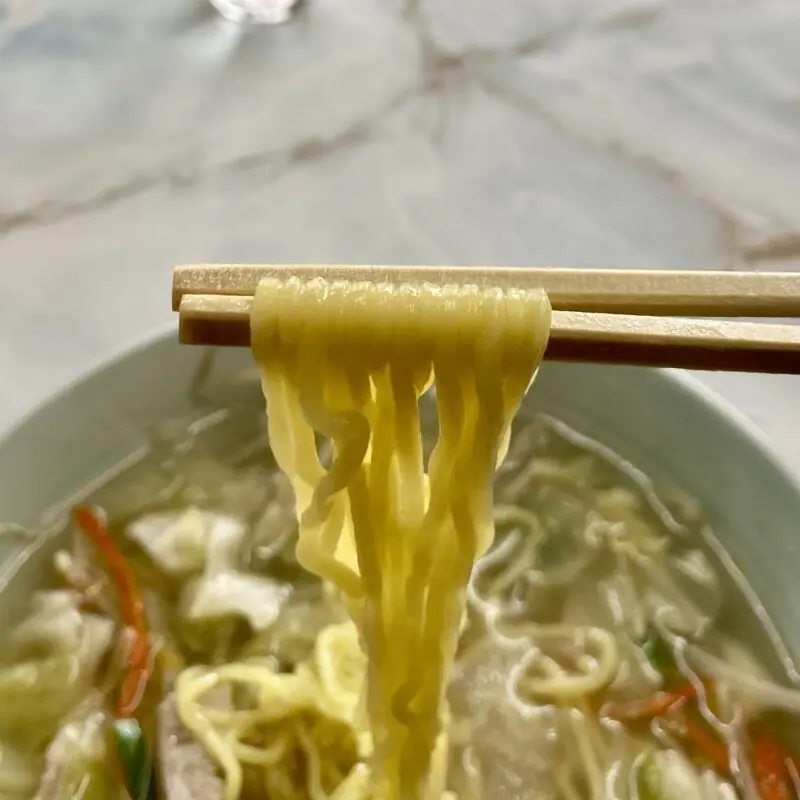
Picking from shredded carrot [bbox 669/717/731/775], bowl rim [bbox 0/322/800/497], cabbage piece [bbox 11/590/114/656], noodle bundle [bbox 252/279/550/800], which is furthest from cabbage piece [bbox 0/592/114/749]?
shredded carrot [bbox 669/717/731/775]

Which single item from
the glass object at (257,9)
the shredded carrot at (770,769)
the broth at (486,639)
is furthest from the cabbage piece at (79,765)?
the glass object at (257,9)

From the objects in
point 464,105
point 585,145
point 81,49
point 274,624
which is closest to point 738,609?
point 274,624

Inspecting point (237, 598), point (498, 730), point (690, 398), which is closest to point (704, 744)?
point (498, 730)

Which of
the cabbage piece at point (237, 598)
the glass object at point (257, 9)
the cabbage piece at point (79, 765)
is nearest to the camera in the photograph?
the cabbage piece at point (79, 765)

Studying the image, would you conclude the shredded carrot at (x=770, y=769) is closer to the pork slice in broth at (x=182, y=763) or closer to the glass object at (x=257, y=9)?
the pork slice in broth at (x=182, y=763)

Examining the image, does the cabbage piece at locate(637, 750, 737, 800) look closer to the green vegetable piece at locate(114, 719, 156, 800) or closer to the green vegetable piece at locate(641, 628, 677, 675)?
the green vegetable piece at locate(641, 628, 677, 675)

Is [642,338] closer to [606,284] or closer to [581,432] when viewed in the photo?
[606,284]

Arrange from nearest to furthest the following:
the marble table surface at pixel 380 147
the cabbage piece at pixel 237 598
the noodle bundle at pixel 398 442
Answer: the noodle bundle at pixel 398 442 < the cabbage piece at pixel 237 598 < the marble table surface at pixel 380 147
